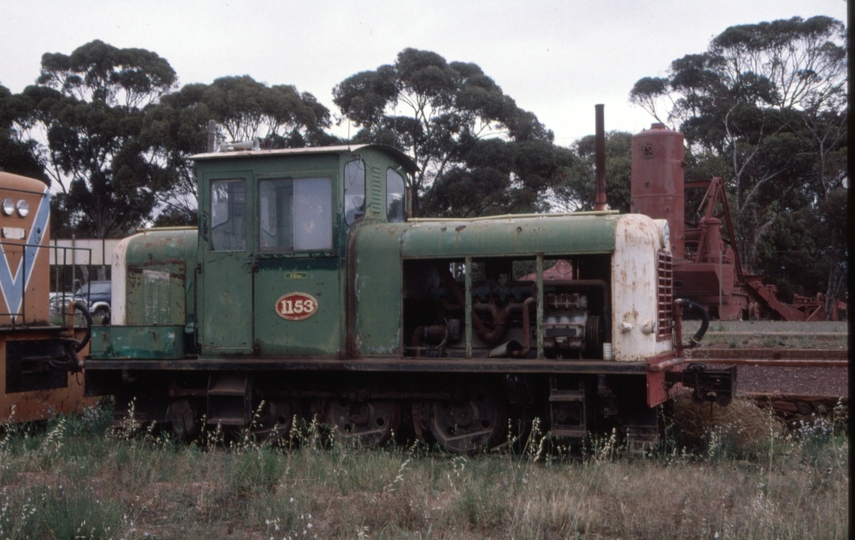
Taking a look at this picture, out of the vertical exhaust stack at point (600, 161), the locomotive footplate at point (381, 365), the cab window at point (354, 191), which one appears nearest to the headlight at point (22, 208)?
the locomotive footplate at point (381, 365)

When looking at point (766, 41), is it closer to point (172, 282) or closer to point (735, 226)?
point (735, 226)

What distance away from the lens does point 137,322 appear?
356 inches

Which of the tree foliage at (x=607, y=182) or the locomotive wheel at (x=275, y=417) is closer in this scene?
the locomotive wheel at (x=275, y=417)

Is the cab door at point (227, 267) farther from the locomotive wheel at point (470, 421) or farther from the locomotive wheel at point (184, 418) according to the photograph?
the locomotive wheel at point (470, 421)

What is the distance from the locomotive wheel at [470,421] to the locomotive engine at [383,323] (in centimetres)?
2

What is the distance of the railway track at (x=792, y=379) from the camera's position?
830cm

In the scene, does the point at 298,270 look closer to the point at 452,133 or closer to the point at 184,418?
the point at 184,418

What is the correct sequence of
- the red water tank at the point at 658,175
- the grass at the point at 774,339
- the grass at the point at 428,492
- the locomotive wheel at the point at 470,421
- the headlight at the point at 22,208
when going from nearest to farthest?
the grass at the point at 428,492 < the locomotive wheel at the point at 470,421 < the headlight at the point at 22,208 < the grass at the point at 774,339 < the red water tank at the point at 658,175

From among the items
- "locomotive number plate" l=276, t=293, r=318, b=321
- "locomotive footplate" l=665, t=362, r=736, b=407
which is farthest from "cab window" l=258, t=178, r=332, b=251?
"locomotive footplate" l=665, t=362, r=736, b=407

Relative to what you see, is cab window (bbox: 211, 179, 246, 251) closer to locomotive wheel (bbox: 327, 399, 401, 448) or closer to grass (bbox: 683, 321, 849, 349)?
locomotive wheel (bbox: 327, 399, 401, 448)

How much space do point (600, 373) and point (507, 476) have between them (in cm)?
136

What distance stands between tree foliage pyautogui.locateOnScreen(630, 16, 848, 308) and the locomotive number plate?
27.3 meters

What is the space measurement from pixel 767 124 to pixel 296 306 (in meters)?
33.4

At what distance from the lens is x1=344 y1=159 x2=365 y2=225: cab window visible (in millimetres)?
7980
